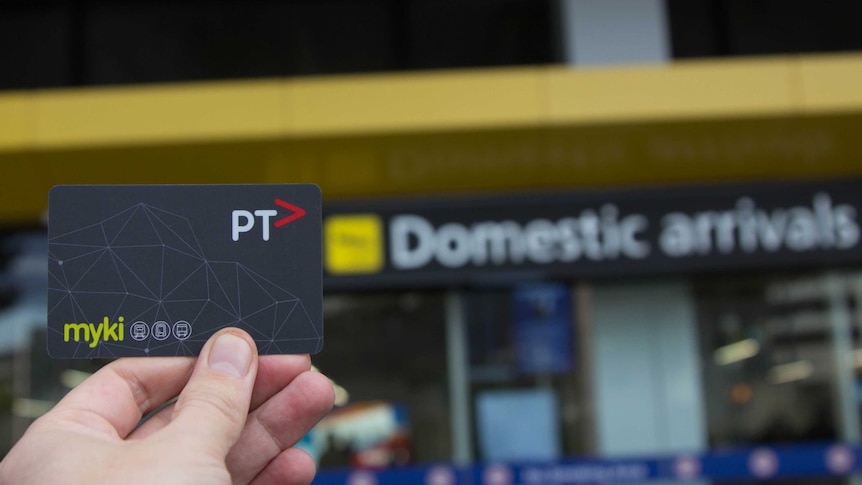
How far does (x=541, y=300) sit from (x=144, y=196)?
658 centimetres

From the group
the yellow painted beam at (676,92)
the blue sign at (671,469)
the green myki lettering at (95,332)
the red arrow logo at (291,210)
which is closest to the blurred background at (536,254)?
the blue sign at (671,469)

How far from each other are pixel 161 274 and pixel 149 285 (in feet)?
0.11

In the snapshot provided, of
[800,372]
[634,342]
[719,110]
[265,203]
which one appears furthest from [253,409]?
[800,372]

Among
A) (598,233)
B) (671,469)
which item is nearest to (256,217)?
(598,233)

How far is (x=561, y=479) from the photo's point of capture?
812 centimetres

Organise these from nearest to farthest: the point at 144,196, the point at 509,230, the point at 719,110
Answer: the point at 144,196
the point at 719,110
the point at 509,230

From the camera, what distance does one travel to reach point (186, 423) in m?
1.82

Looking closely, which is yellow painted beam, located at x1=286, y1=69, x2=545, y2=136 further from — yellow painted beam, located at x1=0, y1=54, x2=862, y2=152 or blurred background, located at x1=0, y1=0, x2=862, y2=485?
blurred background, located at x1=0, y1=0, x2=862, y2=485

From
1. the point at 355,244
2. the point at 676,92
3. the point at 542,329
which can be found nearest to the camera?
the point at 676,92

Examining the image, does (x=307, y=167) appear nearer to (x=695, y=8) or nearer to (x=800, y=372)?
(x=695, y=8)

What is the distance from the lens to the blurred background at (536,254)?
788 centimetres

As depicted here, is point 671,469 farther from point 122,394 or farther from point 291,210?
point 122,394

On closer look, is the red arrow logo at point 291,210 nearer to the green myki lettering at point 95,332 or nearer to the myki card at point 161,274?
the myki card at point 161,274

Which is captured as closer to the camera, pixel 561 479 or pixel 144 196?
pixel 144 196
